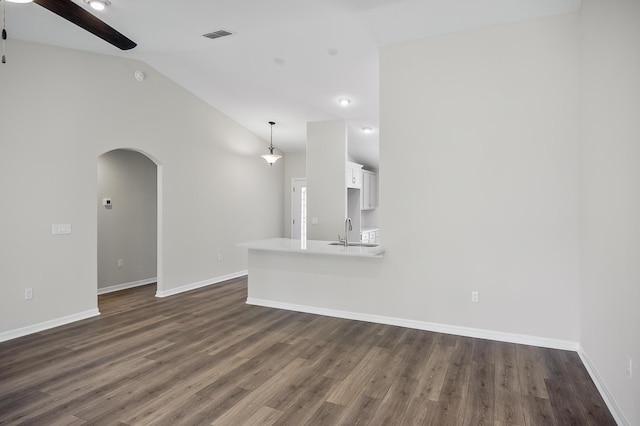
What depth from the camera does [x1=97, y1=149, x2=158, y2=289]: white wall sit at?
19.5ft

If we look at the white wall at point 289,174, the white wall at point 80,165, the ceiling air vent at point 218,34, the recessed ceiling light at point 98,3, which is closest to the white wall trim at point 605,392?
the ceiling air vent at point 218,34

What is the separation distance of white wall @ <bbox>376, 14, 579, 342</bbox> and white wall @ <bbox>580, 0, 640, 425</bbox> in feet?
0.72

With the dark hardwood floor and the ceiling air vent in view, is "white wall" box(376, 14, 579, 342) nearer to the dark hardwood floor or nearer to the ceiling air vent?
the dark hardwood floor

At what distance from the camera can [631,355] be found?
2.19 metres

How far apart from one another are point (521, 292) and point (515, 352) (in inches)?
22.9

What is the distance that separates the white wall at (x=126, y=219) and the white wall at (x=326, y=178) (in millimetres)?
2854

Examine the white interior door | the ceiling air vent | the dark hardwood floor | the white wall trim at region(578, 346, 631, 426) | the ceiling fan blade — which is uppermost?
the ceiling air vent

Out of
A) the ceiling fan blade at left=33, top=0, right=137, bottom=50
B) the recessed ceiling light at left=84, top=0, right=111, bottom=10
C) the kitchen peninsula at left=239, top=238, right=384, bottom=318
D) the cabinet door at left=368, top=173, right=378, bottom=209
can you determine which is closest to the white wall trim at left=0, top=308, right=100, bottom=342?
the kitchen peninsula at left=239, top=238, right=384, bottom=318

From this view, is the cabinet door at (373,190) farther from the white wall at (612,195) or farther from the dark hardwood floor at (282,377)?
the white wall at (612,195)

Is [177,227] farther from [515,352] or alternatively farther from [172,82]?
[515,352]

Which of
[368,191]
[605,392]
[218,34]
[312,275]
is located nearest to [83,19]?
[218,34]

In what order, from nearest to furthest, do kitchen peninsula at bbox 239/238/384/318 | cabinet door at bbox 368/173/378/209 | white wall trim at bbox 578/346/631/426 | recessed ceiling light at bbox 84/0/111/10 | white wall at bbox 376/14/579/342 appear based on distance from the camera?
white wall trim at bbox 578/346/631/426 → recessed ceiling light at bbox 84/0/111/10 → white wall at bbox 376/14/579/342 → kitchen peninsula at bbox 239/238/384/318 → cabinet door at bbox 368/173/378/209

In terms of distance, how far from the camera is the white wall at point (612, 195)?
2.17 m

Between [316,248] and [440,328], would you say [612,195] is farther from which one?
[316,248]
